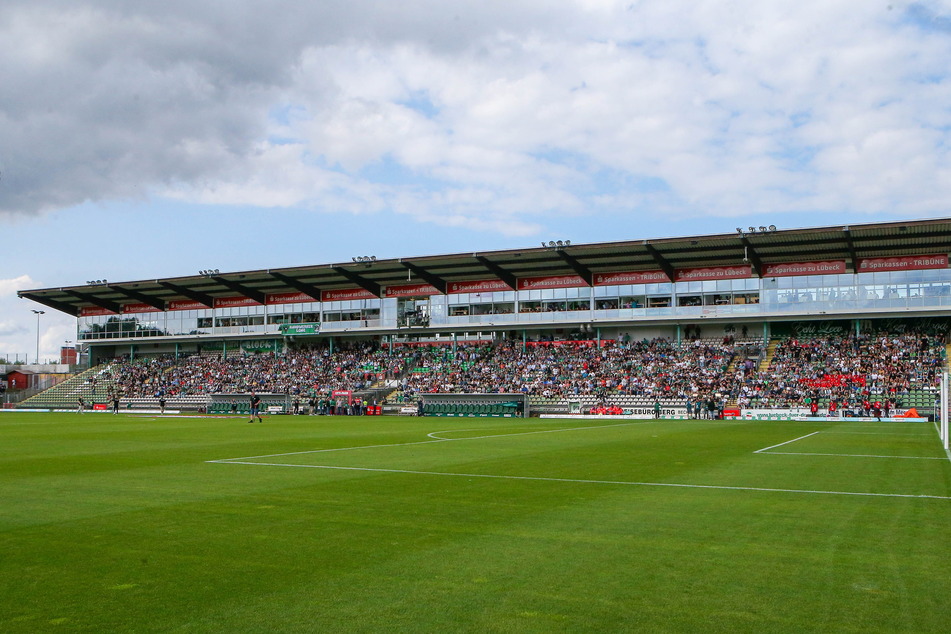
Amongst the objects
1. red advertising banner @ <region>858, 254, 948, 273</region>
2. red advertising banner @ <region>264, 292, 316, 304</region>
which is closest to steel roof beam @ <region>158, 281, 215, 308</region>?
red advertising banner @ <region>264, 292, 316, 304</region>

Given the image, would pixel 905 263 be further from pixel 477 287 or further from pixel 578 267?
pixel 477 287

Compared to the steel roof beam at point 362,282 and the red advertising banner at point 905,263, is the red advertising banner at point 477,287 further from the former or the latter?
the red advertising banner at point 905,263

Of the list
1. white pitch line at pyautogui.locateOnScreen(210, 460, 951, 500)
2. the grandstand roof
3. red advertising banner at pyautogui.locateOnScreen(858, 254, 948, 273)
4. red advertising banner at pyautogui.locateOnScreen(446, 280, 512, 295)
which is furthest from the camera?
red advertising banner at pyautogui.locateOnScreen(446, 280, 512, 295)

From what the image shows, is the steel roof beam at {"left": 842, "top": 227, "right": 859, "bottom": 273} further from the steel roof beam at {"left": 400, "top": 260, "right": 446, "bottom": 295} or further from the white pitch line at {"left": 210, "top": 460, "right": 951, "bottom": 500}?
the white pitch line at {"left": 210, "top": 460, "right": 951, "bottom": 500}

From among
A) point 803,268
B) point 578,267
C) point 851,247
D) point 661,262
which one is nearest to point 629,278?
point 661,262

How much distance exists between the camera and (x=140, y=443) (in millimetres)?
25156

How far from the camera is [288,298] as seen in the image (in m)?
76.5

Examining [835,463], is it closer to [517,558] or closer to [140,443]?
[517,558]

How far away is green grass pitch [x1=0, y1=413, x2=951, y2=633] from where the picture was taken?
19.8 ft

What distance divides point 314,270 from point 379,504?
58959 millimetres

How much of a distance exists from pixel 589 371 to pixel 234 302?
3912cm

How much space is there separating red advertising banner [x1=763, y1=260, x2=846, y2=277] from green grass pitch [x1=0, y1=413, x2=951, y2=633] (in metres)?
44.3

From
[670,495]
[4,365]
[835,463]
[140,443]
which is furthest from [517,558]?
[4,365]

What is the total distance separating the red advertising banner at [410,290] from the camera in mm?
70562
